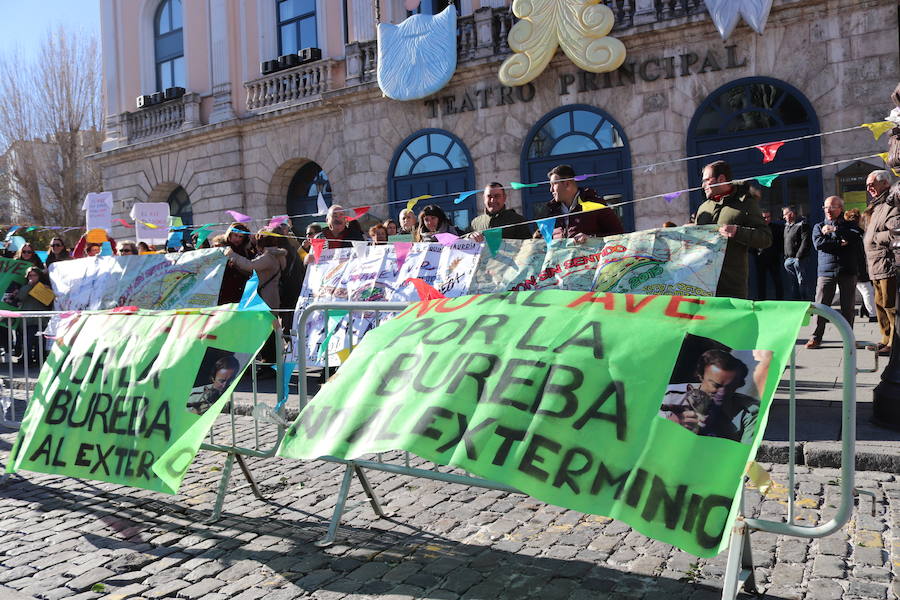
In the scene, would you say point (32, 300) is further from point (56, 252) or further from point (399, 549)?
point (399, 549)

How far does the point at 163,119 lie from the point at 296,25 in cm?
471

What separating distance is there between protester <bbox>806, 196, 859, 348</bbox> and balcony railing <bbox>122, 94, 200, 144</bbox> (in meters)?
16.2

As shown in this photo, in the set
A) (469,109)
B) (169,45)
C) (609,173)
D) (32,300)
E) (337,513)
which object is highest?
(169,45)

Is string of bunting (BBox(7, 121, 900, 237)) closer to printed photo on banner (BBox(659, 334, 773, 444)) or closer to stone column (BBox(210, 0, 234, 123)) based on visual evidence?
stone column (BBox(210, 0, 234, 123))

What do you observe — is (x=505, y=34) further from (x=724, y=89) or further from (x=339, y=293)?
(x=339, y=293)

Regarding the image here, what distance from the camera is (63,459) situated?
4.38 metres

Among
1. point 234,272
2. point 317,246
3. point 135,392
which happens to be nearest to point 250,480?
point 135,392

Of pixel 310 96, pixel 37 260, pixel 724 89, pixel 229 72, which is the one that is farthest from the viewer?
pixel 229 72

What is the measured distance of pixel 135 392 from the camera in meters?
4.26

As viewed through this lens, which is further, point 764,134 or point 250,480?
point 764,134

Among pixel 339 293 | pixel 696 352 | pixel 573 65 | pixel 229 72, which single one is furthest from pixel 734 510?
pixel 229 72

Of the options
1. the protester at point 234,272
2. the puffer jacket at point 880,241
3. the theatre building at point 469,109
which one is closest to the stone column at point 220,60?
the theatre building at point 469,109

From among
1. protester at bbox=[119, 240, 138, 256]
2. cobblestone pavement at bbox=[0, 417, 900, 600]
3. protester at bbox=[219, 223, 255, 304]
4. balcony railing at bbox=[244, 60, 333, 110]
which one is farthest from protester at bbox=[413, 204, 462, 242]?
balcony railing at bbox=[244, 60, 333, 110]

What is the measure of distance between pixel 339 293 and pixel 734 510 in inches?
212
